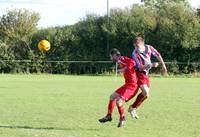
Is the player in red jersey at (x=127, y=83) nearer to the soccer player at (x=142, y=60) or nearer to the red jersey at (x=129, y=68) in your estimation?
the red jersey at (x=129, y=68)

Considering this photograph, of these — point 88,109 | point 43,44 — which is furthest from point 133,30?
point 88,109

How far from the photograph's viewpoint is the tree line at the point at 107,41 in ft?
154

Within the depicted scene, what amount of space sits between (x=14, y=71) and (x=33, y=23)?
8.52 metres

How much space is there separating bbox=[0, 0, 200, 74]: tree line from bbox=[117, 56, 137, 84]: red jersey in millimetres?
34502

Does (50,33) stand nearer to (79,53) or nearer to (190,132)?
(79,53)

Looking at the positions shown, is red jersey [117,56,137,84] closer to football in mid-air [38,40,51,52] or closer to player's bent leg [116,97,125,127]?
player's bent leg [116,97,125,127]

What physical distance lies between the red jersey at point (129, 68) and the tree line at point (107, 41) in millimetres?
34502

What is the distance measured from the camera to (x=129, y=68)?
11.8 metres

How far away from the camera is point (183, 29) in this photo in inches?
1858

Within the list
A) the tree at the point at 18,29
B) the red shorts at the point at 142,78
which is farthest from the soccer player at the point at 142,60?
the tree at the point at 18,29

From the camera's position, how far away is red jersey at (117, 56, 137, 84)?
1183 centimetres

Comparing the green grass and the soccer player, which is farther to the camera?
the soccer player

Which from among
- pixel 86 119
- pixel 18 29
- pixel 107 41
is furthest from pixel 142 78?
pixel 18 29

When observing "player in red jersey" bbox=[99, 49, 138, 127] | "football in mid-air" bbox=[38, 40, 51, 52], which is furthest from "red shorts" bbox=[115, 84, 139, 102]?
"football in mid-air" bbox=[38, 40, 51, 52]
